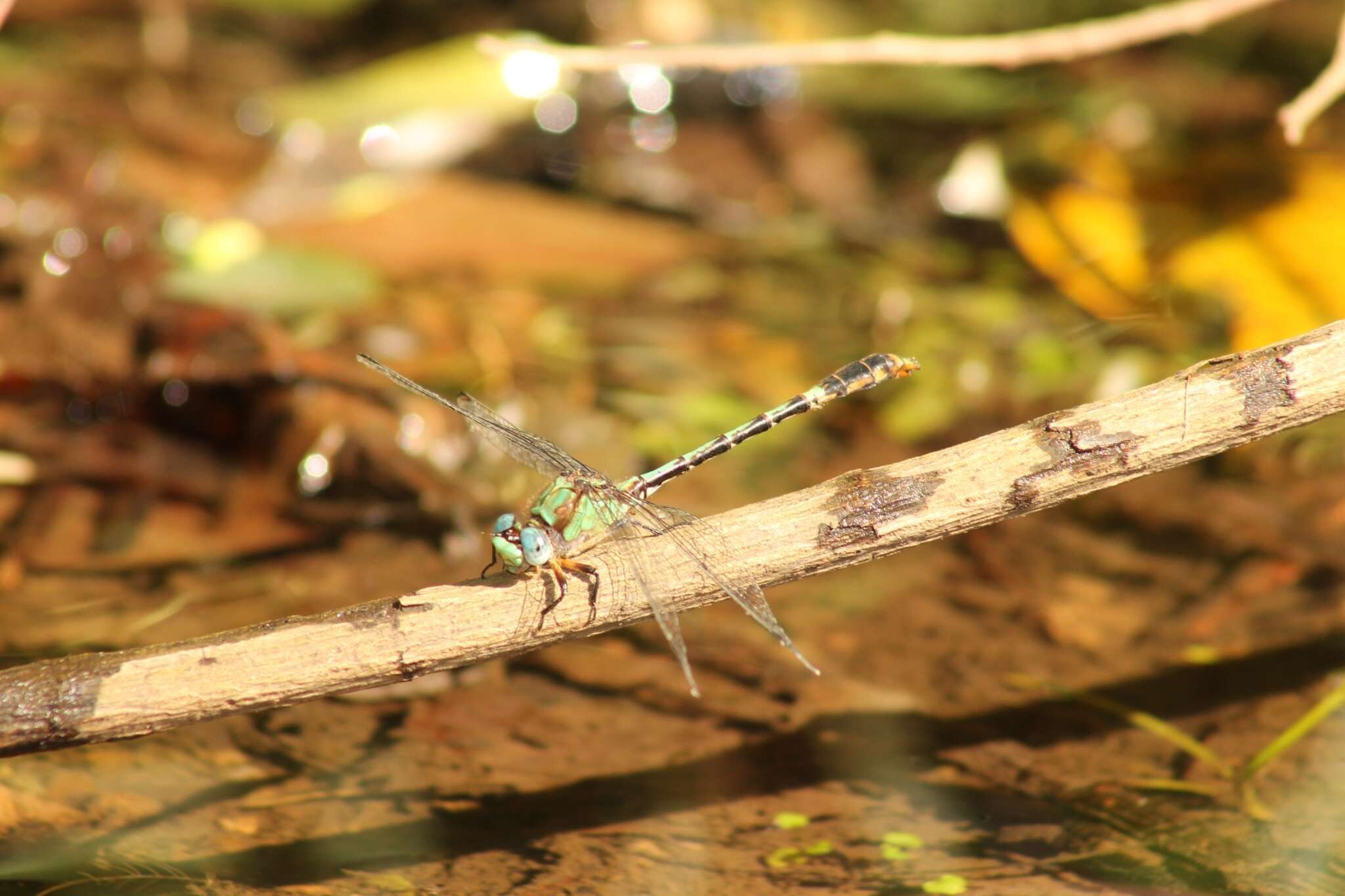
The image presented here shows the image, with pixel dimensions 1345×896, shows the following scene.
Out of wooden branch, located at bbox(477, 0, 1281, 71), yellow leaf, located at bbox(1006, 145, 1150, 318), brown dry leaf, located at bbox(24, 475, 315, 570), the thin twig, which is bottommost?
brown dry leaf, located at bbox(24, 475, 315, 570)

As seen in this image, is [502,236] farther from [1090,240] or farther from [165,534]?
[1090,240]

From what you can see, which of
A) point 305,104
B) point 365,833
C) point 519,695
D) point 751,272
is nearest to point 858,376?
point 519,695

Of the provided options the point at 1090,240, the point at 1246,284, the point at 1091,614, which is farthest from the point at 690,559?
the point at 1090,240

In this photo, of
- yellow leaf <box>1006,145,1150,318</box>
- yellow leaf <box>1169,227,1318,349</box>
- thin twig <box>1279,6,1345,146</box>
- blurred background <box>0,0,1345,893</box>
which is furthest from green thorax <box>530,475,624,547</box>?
yellow leaf <box>1006,145,1150,318</box>

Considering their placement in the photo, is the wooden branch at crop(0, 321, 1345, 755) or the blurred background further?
the blurred background

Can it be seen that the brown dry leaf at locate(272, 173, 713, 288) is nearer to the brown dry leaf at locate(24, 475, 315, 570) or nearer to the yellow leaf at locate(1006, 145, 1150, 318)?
the yellow leaf at locate(1006, 145, 1150, 318)

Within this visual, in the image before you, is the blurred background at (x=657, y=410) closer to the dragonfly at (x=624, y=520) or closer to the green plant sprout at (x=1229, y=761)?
the green plant sprout at (x=1229, y=761)
